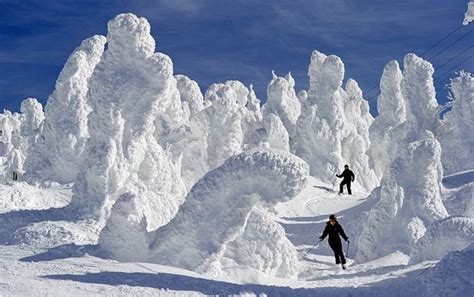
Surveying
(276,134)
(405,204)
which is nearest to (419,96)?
(276,134)

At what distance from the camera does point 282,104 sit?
6078 centimetres

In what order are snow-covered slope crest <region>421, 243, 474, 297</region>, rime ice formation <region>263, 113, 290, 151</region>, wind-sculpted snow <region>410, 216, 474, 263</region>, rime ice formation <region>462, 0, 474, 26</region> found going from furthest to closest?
rime ice formation <region>263, 113, 290, 151</region> < rime ice formation <region>462, 0, 474, 26</region> < wind-sculpted snow <region>410, 216, 474, 263</region> < snow-covered slope crest <region>421, 243, 474, 297</region>

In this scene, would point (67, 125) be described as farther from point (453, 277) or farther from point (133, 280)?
point (453, 277)

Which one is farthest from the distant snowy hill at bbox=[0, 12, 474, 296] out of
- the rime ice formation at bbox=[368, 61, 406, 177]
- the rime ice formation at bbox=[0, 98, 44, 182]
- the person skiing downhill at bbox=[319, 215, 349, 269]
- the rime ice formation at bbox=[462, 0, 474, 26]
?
the rime ice formation at bbox=[0, 98, 44, 182]

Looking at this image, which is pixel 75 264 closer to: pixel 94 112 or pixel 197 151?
pixel 94 112

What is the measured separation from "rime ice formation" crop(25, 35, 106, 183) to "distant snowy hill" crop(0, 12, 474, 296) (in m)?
0.09

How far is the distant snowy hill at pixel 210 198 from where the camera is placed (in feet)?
48.8

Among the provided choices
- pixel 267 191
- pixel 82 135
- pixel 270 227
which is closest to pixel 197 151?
pixel 82 135

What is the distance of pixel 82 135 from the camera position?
4078cm

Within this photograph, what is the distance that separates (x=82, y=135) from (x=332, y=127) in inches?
821

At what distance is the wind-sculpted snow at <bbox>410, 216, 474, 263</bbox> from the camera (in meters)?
18.6

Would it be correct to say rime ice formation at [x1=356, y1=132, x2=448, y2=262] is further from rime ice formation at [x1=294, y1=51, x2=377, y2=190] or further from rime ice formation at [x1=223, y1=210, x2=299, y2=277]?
rime ice formation at [x1=294, y1=51, x2=377, y2=190]

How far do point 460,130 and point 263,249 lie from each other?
109 ft

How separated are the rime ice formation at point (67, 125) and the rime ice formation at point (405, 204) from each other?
21.5 m
